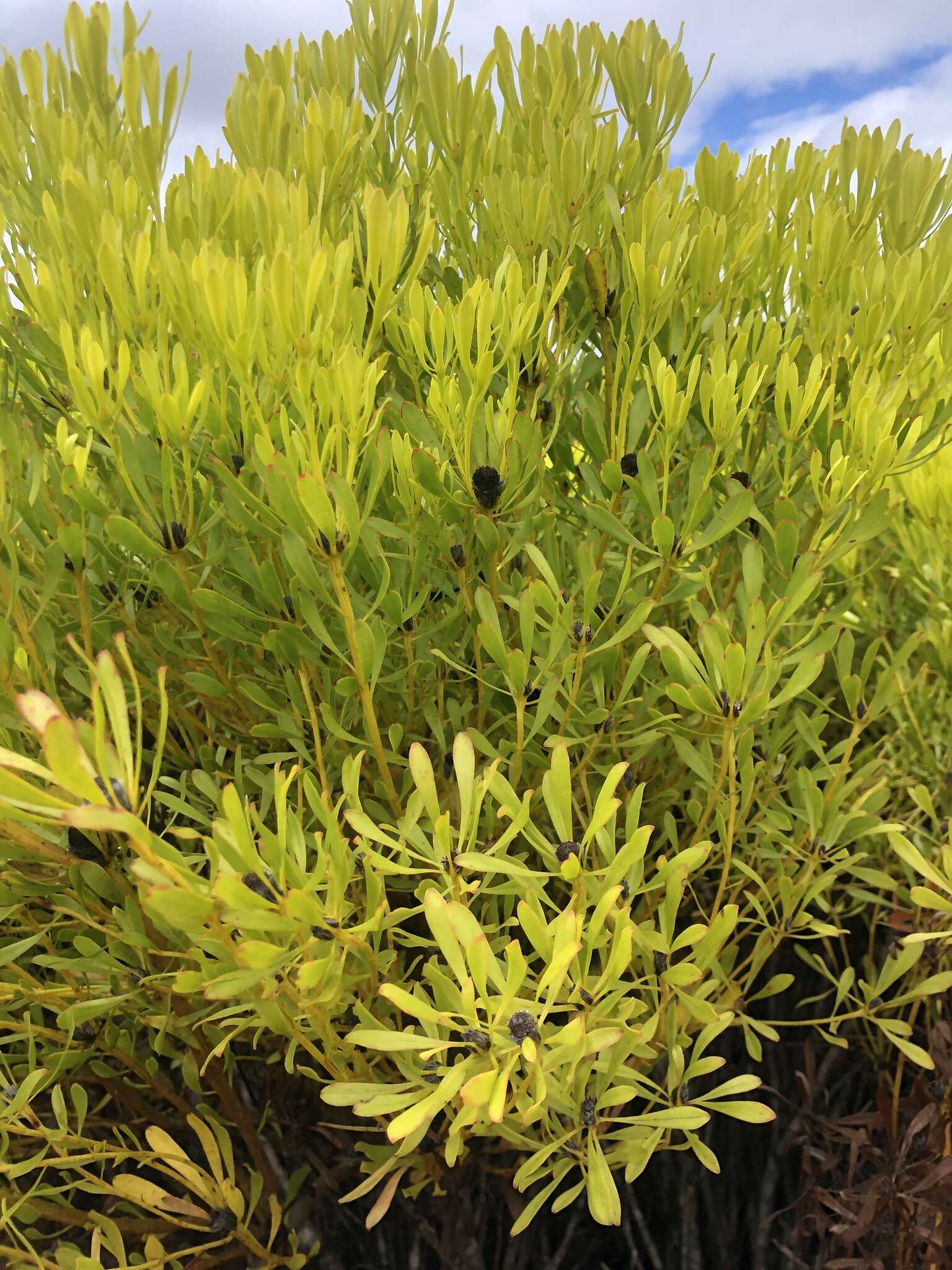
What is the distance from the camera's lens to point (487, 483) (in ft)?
3.36

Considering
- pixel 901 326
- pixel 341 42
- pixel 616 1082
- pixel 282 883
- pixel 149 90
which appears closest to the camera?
pixel 282 883

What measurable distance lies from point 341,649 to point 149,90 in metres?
1.01

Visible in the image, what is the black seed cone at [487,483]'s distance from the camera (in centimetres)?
102

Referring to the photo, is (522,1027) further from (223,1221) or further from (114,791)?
(223,1221)

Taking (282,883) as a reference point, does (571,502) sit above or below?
above

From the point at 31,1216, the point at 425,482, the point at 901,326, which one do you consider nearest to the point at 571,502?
the point at 425,482

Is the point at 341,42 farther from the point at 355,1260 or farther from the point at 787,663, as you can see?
A: the point at 355,1260

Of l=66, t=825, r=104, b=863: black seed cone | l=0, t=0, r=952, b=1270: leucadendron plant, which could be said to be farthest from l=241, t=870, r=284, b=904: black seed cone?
l=66, t=825, r=104, b=863: black seed cone

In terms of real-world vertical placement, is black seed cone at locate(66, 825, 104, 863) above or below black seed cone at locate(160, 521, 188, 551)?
A: below

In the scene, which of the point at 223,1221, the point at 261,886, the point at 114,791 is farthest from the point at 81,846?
the point at 223,1221

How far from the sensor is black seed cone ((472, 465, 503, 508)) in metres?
1.02

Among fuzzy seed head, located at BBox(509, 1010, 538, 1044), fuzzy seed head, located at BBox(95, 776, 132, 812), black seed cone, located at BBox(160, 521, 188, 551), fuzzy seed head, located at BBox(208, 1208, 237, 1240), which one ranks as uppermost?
black seed cone, located at BBox(160, 521, 188, 551)

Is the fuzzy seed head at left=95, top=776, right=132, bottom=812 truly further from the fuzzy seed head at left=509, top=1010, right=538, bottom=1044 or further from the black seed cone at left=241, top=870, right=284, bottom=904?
the fuzzy seed head at left=509, top=1010, right=538, bottom=1044

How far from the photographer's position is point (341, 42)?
1.58 meters
